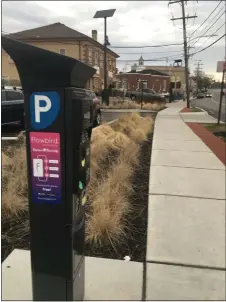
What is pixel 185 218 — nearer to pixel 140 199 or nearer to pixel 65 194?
pixel 140 199

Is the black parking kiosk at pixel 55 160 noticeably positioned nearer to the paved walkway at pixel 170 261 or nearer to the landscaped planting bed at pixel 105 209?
the paved walkway at pixel 170 261

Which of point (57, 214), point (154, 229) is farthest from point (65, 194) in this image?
point (154, 229)

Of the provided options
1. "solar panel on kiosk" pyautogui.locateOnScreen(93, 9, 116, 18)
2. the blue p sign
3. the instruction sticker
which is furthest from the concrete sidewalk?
"solar panel on kiosk" pyautogui.locateOnScreen(93, 9, 116, 18)

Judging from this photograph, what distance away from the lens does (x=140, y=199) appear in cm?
462

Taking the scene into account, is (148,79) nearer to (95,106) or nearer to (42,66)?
(95,106)

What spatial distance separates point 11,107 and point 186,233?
8.03 meters

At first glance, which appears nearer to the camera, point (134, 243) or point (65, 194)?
point (65, 194)

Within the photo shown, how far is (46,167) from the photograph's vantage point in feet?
6.90

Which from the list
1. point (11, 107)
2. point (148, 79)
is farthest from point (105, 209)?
point (148, 79)

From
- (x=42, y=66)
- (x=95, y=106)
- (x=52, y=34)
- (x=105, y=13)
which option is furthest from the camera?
(x=52, y=34)

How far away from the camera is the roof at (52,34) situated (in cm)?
3941

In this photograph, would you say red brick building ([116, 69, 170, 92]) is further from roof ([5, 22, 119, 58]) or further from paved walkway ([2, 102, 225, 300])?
paved walkway ([2, 102, 225, 300])

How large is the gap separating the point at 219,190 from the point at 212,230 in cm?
139

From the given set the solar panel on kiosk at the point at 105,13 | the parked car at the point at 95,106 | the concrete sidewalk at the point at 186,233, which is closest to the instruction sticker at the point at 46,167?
the parked car at the point at 95,106
